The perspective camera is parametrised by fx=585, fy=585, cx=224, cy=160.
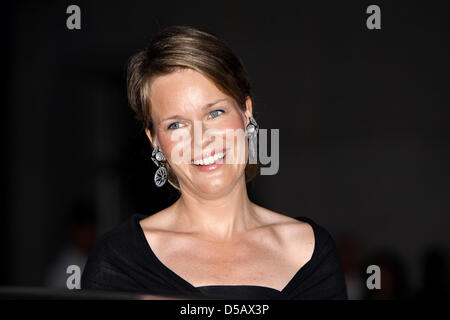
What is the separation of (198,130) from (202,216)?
363mm

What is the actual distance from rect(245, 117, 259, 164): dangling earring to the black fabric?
417 mm

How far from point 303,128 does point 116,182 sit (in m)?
1.79

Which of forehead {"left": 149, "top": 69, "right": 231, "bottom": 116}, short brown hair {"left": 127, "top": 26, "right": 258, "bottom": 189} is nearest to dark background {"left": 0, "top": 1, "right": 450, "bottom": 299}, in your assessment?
short brown hair {"left": 127, "top": 26, "right": 258, "bottom": 189}

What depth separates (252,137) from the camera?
2.09m

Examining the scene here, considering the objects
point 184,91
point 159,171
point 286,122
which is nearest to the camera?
point 184,91

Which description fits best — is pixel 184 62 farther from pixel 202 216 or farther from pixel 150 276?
pixel 150 276

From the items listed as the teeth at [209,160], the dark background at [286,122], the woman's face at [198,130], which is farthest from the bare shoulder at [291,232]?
the dark background at [286,122]

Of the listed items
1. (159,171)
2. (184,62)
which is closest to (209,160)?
(159,171)

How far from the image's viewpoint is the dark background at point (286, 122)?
508 cm

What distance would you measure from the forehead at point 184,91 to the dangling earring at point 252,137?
0.59 ft

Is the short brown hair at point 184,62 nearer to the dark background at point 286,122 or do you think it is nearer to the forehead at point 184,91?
the forehead at point 184,91

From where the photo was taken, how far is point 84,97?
550 cm
